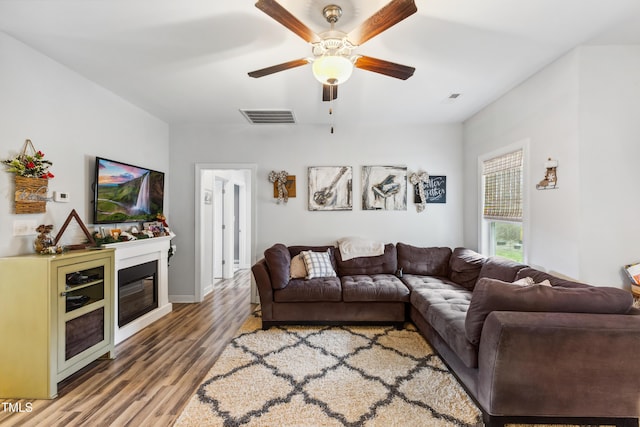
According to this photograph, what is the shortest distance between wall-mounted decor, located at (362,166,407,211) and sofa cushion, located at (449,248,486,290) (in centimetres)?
102

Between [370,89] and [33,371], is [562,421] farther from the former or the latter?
[33,371]

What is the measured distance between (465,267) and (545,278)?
3.87ft

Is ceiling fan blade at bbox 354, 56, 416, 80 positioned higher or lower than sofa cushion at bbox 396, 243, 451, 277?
higher

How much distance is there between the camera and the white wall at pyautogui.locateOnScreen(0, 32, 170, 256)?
2.21 meters

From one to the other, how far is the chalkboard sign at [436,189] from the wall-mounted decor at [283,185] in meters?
1.82

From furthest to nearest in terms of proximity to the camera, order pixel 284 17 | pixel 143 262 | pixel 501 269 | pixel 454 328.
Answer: pixel 143 262, pixel 501 269, pixel 454 328, pixel 284 17

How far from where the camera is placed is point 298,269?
373 cm

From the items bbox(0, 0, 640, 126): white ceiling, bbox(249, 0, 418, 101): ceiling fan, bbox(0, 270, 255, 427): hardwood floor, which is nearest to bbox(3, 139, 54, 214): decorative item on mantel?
bbox(0, 0, 640, 126): white ceiling

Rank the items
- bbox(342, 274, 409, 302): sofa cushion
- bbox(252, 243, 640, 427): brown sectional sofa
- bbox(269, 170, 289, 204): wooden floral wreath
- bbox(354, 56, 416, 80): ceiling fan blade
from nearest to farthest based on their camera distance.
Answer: bbox(252, 243, 640, 427): brown sectional sofa, bbox(354, 56, 416, 80): ceiling fan blade, bbox(342, 274, 409, 302): sofa cushion, bbox(269, 170, 289, 204): wooden floral wreath

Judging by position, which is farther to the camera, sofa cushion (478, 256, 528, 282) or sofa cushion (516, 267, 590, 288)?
sofa cushion (478, 256, 528, 282)

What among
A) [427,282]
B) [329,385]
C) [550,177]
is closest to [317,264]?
[427,282]

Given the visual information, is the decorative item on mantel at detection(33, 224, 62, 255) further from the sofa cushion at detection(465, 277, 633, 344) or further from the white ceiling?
the sofa cushion at detection(465, 277, 633, 344)

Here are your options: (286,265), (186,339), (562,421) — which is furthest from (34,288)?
(562,421)

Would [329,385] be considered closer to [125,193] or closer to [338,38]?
[338,38]
